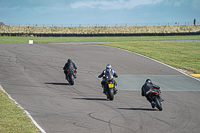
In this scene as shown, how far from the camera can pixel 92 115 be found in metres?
10.4

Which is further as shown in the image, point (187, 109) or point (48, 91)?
point (48, 91)

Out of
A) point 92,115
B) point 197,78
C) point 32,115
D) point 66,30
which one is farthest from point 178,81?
point 66,30

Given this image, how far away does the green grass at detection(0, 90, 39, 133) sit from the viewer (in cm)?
843

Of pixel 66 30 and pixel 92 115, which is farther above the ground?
pixel 66 30

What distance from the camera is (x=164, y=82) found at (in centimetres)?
1858

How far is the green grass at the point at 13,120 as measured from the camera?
27.6ft

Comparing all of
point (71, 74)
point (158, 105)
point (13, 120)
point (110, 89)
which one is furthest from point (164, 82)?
point (13, 120)

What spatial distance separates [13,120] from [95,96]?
5242 mm

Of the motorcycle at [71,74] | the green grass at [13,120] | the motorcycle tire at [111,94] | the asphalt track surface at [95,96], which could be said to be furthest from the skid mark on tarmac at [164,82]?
the green grass at [13,120]

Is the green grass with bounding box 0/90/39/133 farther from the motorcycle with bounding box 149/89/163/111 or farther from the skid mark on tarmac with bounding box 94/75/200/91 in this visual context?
the skid mark on tarmac with bounding box 94/75/200/91

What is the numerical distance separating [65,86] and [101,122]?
6.69m

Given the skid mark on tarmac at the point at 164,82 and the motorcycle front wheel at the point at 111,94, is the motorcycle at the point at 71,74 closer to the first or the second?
the skid mark on tarmac at the point at 164,82

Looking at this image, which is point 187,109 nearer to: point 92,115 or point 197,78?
point 92,115

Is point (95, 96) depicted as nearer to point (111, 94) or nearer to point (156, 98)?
point (111, 94)
